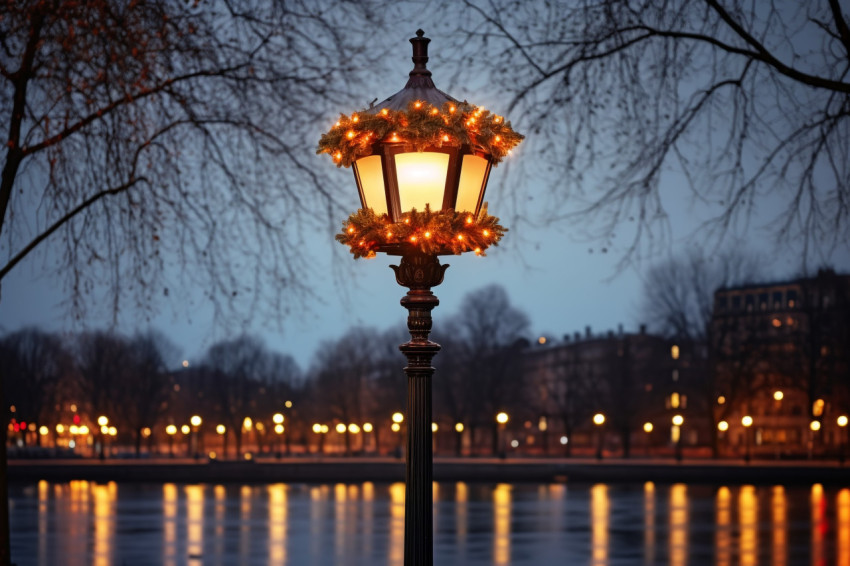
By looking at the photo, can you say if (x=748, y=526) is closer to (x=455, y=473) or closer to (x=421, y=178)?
(x=421, y=178)

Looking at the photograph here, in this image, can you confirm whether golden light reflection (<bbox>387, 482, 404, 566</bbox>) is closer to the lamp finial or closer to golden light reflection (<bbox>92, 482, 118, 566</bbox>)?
golden light reflection (<bbox>92, 482, 118, 566</bbox>)

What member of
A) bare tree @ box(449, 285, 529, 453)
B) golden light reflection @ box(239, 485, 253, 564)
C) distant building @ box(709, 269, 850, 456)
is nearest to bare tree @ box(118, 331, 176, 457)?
bare tree @ box(449, 285, 529, 453)

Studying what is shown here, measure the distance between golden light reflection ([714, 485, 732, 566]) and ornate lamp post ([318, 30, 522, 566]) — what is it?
1651 cm

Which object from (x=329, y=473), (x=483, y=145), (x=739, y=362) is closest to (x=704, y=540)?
(x=483, y=145)

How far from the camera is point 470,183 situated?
24.2 feet

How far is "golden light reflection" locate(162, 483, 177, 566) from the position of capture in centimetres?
2338

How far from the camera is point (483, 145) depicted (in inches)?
285

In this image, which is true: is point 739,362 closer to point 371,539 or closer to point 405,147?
point 371,539

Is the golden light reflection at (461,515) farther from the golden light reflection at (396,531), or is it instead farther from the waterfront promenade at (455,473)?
the waterfront promenade at (455,473)

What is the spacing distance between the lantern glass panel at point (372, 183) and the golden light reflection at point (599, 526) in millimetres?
16331

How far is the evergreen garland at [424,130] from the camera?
280 inches

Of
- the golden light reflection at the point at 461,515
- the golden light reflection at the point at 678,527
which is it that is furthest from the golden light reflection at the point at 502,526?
the golden light reflection at the point at 678,527

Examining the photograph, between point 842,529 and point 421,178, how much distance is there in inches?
1014

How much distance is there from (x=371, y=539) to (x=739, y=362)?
58.0 meters
